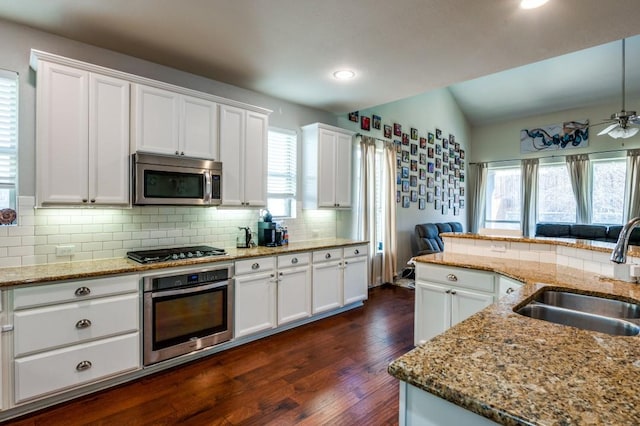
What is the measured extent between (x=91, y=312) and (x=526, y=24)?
369cm

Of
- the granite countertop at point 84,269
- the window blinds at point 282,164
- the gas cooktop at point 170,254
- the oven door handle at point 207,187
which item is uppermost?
the window blinds at point 282,164

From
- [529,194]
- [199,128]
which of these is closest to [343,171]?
[199,128]

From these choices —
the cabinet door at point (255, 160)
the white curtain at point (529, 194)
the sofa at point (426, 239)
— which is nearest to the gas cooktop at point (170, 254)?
the cabinet door at point (255, 160)

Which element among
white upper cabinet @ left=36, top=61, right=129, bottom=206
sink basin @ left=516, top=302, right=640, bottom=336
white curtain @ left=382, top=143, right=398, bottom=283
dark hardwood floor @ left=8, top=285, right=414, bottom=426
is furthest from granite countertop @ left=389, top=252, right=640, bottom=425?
white curtain @ left=382, top=143, right=398, bottom=283

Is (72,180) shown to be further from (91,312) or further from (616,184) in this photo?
(616,184)

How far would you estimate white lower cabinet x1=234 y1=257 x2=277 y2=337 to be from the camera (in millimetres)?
3092

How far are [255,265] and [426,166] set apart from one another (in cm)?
468

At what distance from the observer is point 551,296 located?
A: 6.23 feet

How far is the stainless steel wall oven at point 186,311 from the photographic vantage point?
8.44ft

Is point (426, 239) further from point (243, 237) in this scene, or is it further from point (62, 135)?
point (62, 135)

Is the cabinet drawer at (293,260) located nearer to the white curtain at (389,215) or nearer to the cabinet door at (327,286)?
→ the cabinet door at (327,286)

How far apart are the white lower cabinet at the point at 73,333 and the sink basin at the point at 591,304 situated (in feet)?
8.80

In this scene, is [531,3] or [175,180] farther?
[175,180]

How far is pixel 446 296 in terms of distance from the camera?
8.96 feet
